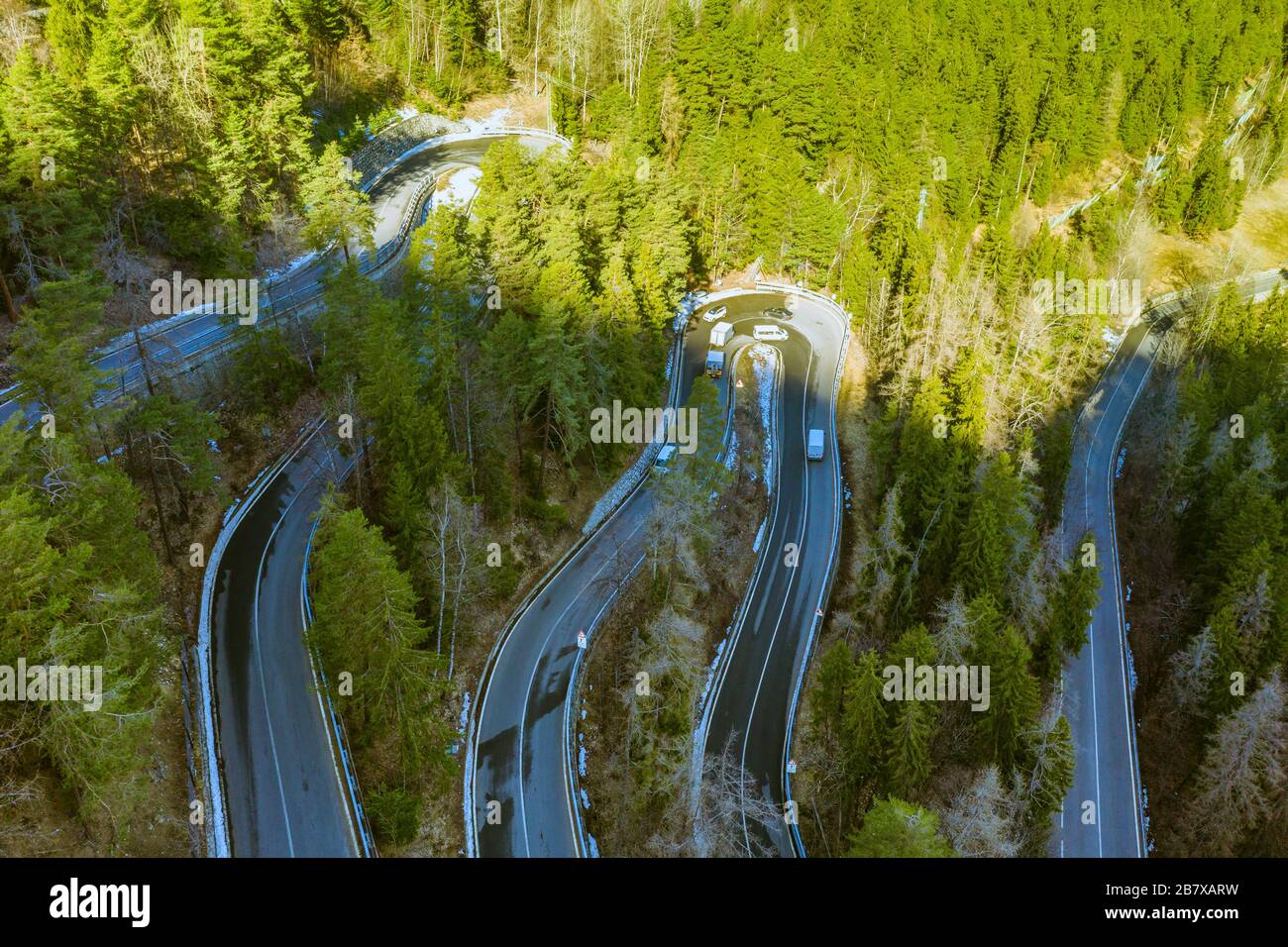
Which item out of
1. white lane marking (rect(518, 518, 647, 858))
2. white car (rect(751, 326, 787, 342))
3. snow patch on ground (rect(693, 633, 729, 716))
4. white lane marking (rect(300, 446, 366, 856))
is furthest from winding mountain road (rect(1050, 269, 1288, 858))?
white lane marking (rect(300, 446, 366, 856))

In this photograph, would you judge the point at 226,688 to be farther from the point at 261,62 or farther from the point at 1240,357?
the point at 1240,357

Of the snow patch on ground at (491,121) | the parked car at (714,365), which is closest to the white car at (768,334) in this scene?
the parked car at (714,365)

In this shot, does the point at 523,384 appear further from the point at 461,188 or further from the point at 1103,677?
the point at 1103,677

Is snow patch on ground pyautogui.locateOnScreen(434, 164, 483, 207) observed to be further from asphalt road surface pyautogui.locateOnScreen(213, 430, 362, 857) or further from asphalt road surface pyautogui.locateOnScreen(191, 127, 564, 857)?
asphalt road surface pyautogui.locateOnScreen(213, 430, 362, 857)

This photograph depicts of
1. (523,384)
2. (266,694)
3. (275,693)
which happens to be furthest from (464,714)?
(523,384)

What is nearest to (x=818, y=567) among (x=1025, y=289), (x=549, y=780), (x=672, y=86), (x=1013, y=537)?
(x=1013, y=537)
